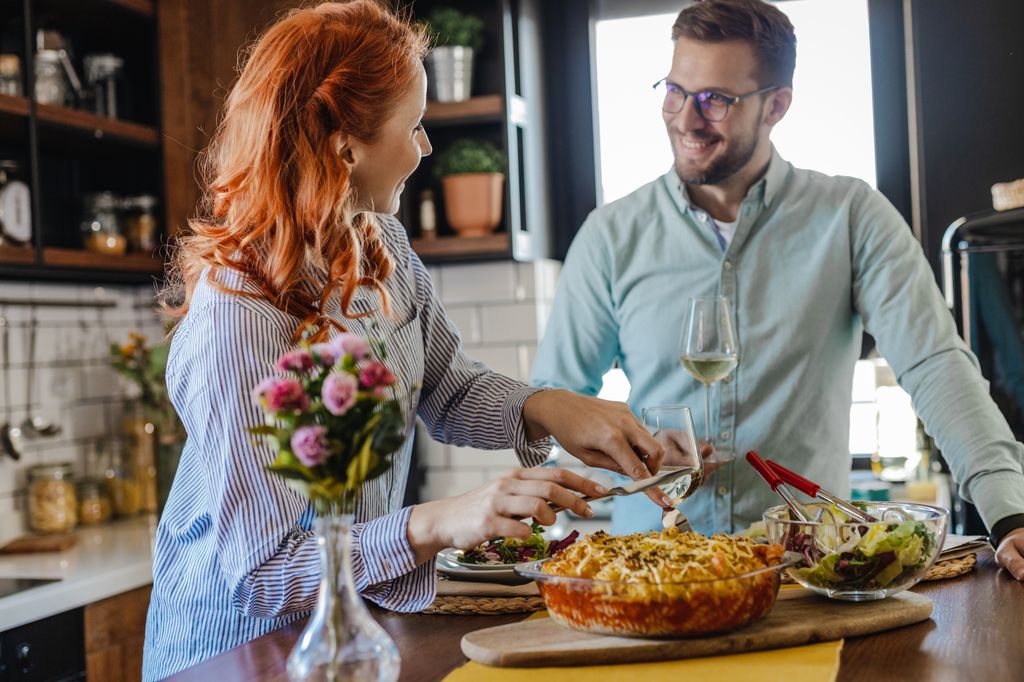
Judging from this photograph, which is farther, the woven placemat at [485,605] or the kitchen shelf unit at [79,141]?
the kitchen shelf unit at [79,141]

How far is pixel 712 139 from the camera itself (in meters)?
2.18

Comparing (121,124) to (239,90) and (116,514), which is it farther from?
(239,90)

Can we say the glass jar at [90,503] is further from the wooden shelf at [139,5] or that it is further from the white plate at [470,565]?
the white plate at [470,565]

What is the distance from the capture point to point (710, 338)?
73.0 inches

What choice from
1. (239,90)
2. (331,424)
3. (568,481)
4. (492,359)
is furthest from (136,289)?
(331,424)

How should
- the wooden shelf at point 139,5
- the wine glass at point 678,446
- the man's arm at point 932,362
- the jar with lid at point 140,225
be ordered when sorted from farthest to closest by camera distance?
1. the jar with lid at point 140,225
2. the wooden shelf at point 139,5
3. the man's arm at point 932,362
4. the wine glass at point 678,446

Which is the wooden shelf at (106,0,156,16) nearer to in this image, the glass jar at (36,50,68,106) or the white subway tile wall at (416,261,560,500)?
the glass jar at (36,50,68,106)

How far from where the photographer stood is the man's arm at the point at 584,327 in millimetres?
2270

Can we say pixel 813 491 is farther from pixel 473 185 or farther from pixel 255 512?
pixel 473 185

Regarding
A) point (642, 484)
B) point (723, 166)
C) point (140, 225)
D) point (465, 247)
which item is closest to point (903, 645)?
point (642, 484)

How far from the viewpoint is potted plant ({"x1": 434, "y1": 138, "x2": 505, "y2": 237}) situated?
3273 millimetres

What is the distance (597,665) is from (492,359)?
2244 mm

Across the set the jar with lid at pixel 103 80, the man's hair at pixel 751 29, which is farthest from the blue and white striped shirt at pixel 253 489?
the jar with lid at pixel 103 80

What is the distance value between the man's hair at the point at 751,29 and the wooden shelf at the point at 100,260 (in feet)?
5.46
